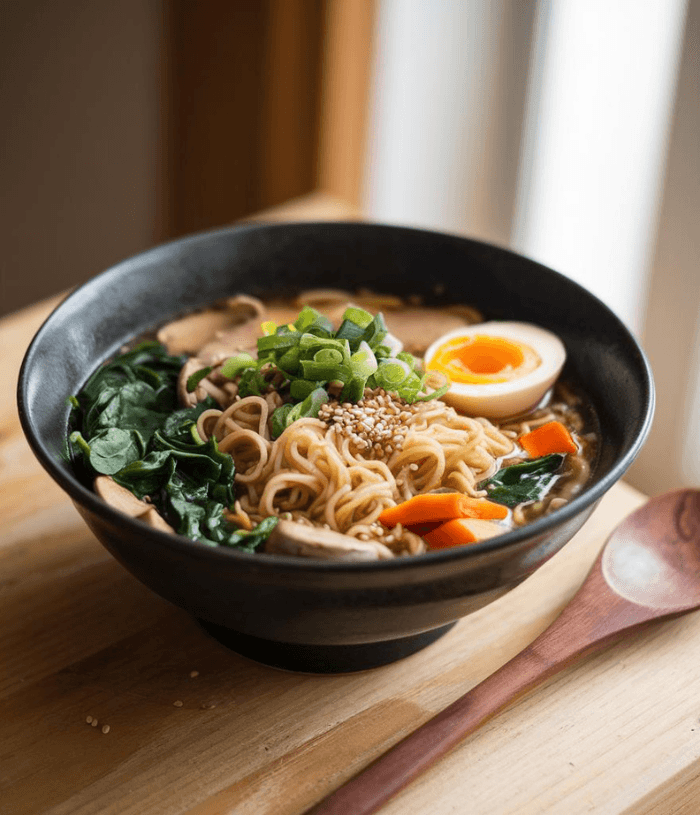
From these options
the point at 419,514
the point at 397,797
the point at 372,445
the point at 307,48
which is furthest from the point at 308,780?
the point at 307,48

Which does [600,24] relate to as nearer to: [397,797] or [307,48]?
[307,48]

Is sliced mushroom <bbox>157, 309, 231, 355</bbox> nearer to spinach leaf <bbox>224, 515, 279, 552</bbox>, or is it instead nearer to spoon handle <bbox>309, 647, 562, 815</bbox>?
spinach leaf <bbox>224, 515, 279, 552</bbox>

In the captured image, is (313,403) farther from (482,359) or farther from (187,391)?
(482,359)

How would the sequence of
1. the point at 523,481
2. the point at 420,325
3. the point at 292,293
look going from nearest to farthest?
the point at 523,481
the point at 420,325
the point at 292,293

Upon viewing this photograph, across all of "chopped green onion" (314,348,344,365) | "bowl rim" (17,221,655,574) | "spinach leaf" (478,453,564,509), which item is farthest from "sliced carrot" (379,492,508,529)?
"chopped green onion" (314,348,344,365)

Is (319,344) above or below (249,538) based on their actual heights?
above

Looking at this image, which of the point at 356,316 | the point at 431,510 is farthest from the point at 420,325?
the point at 431,510
